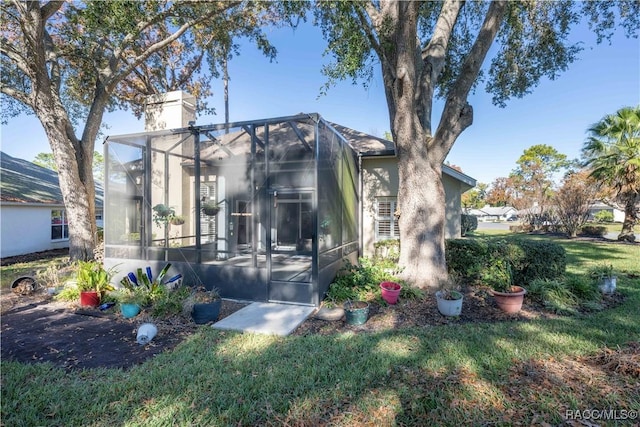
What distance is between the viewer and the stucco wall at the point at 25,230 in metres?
11.4

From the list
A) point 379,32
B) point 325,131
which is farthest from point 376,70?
point 325,131

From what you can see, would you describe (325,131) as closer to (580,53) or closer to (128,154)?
(128,154)

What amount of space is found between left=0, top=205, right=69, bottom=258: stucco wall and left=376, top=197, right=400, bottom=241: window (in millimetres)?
14991

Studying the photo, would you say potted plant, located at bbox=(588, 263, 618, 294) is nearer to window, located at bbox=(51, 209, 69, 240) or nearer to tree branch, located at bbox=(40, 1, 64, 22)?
tree branch, located at bbox=(40, 1, 64, 22)

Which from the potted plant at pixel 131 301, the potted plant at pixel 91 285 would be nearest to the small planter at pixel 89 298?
the potted plant at pixel 91 285

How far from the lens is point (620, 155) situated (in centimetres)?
1356

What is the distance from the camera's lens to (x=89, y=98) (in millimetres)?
11867

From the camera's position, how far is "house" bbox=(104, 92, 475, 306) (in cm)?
612

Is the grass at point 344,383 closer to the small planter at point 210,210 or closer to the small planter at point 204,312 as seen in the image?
the small planter at point 204,312

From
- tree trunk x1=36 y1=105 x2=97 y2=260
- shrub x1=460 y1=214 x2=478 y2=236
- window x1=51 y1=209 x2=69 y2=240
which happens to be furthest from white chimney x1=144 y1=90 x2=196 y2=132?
shrub x1=460 y1=214 x2=478 y2=236

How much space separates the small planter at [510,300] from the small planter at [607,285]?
249 centimetres

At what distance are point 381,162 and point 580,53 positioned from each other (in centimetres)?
645

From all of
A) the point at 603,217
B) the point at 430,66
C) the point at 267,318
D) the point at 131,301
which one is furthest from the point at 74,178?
the point at 603,217

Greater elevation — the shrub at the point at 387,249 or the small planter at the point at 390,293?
the shrub at the point at 387,249
